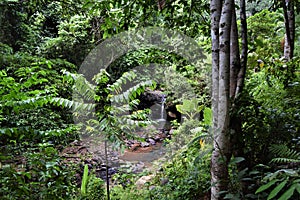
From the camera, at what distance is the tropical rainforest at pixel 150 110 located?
1718 mm

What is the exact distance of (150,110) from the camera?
4.20m

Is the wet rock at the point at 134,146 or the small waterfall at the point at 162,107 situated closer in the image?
the wet rock at the point at 134,146

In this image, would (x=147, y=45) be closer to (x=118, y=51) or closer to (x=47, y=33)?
(x=118, y=51)

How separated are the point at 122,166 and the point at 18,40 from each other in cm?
401

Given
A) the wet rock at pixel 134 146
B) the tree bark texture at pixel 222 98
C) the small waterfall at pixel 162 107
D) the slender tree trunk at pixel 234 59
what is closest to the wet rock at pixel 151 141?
the wet rock at pixel 134 146

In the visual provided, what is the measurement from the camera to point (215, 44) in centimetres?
181

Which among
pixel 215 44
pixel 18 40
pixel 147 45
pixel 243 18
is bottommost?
pixel 215 44

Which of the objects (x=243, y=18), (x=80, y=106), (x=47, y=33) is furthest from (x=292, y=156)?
(x=47, y=33)

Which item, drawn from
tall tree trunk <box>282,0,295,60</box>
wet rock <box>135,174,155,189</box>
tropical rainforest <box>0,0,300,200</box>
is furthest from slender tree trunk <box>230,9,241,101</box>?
wet rock <box>135,174,155,189</box>

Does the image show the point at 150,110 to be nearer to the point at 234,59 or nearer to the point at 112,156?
the point at 112,156

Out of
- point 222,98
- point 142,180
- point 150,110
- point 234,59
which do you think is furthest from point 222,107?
point 142,180

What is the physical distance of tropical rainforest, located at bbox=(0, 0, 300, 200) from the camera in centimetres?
172

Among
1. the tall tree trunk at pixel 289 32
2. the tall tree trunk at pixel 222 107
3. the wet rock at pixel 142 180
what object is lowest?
the wet rock at pixel 142 180

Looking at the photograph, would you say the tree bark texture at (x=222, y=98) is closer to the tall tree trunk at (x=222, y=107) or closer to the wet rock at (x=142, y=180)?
the tall tree trunk at (x=222, y=107)
